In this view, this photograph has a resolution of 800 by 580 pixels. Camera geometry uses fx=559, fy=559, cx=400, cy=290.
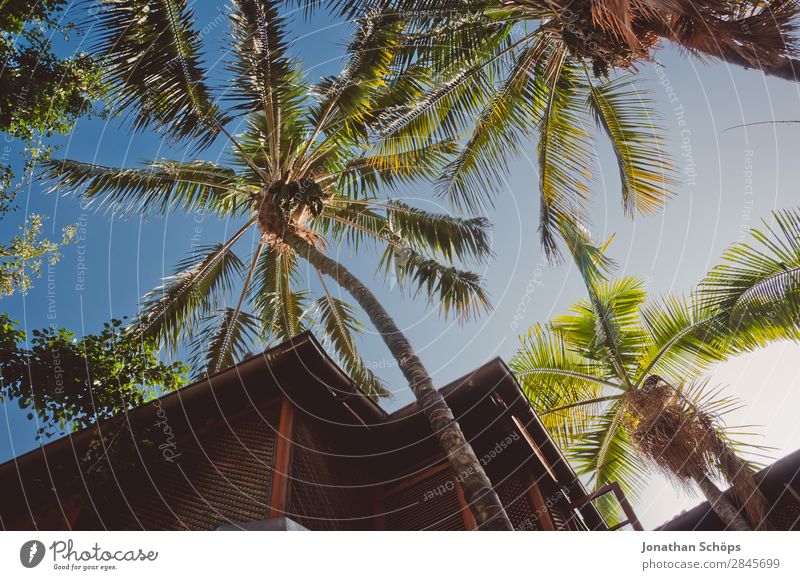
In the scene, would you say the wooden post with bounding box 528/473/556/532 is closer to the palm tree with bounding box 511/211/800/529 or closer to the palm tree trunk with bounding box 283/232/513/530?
the palm tree with bounding box 511/211/800/529

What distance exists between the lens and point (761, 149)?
564 centimetres

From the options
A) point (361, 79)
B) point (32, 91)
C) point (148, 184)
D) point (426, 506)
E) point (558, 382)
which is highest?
point (32, 91)

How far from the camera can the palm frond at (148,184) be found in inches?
327

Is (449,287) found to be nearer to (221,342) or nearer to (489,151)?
(489,151)

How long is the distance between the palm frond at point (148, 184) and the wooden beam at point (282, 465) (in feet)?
13.7

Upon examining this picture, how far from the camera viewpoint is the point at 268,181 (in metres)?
8.30

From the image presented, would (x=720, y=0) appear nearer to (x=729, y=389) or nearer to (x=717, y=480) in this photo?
(x=729, y=389)

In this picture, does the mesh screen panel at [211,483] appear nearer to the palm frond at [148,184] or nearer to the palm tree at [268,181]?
the palm tree at [268,181]

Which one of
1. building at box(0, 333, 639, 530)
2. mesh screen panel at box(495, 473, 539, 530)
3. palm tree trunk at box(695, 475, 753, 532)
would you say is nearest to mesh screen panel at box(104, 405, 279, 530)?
building at box(0, 333, 639, 530)

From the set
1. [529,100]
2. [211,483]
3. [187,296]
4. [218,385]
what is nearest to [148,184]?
[187,296]

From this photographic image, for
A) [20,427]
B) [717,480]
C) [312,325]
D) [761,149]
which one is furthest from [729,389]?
[20,427]

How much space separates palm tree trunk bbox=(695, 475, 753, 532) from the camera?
6734 millimetres

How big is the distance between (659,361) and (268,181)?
21.9 ft

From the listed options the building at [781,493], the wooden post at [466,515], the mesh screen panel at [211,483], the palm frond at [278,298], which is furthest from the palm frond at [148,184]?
the building at [781,493]
